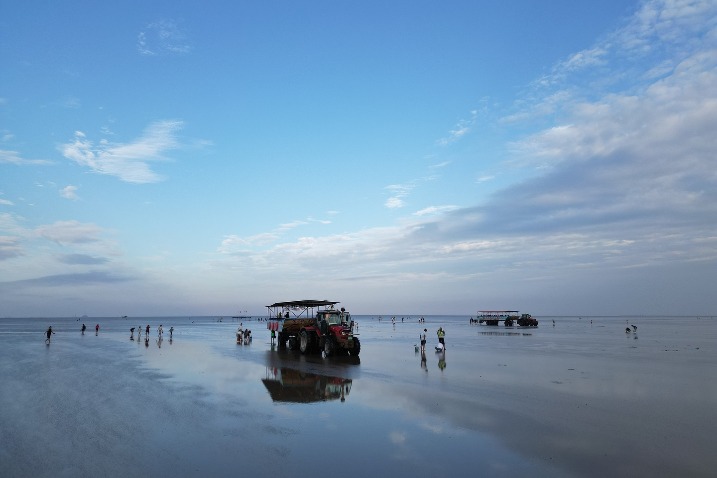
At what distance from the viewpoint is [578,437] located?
31.0 ft

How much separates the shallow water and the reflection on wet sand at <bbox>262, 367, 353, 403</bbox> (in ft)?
0.23

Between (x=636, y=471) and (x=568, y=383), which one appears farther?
(x=568, y=383)

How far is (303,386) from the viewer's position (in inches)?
617

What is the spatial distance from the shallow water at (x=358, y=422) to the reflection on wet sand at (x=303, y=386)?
0.23 ft

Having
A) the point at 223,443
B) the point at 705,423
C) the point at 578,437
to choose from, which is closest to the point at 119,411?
the point at 223,443

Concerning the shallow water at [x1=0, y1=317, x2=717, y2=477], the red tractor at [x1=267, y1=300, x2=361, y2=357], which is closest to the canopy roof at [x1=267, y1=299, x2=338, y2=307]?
the red tractor at [x1=267, y1=300, x2=361, y2=357]

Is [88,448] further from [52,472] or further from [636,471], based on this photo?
[636,471]

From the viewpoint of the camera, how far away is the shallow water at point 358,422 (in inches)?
307

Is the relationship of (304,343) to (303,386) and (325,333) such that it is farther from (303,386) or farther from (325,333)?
(303,386)

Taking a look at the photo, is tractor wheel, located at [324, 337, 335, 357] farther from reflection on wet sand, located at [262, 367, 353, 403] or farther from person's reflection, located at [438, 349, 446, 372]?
person's reflection, located at [438, 349, 446, 372]

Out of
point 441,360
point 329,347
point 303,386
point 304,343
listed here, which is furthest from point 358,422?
point 304,343

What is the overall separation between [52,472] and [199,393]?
7.14 meters

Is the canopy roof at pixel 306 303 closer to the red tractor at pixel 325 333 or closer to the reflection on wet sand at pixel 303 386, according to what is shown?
the red tractor at pixel 325 333

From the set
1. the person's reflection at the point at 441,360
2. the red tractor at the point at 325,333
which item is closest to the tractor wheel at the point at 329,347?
the red tractor at the point at 325,333
